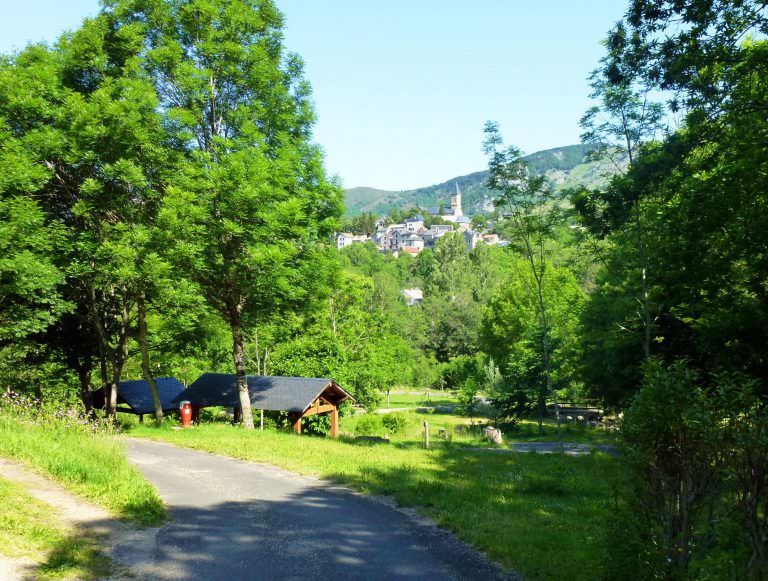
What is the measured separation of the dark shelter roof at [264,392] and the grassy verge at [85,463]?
444 inches

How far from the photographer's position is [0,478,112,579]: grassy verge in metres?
6.81

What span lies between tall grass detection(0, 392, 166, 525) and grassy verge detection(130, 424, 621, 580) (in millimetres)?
3803

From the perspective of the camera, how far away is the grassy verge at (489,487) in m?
7.91

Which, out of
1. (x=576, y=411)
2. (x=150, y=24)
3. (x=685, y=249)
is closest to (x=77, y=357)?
(x=150, y=24)

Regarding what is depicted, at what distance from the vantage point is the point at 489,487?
12.7 m

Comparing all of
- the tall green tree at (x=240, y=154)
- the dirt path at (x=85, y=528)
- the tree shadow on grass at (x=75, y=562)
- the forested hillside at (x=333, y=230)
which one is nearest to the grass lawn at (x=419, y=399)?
the forested hillside at (x=333, y=230)

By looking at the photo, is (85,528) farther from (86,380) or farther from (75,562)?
(86,380)

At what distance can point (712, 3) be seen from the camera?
11.9 meters

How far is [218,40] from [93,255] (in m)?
8.91

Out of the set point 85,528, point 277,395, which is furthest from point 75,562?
point 277,395

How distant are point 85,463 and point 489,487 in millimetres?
8558

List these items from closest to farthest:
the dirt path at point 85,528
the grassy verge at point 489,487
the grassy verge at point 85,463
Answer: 1. the dirt path at point 85,528
2. the grassy verge at point 489,487
3. the grassy verge at point 85,463

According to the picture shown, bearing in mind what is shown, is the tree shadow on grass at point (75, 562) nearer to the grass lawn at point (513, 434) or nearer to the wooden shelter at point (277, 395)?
the wooden shelter at point (277, 395)

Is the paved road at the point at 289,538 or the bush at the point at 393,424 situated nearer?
the paved road at the point at 289,538
